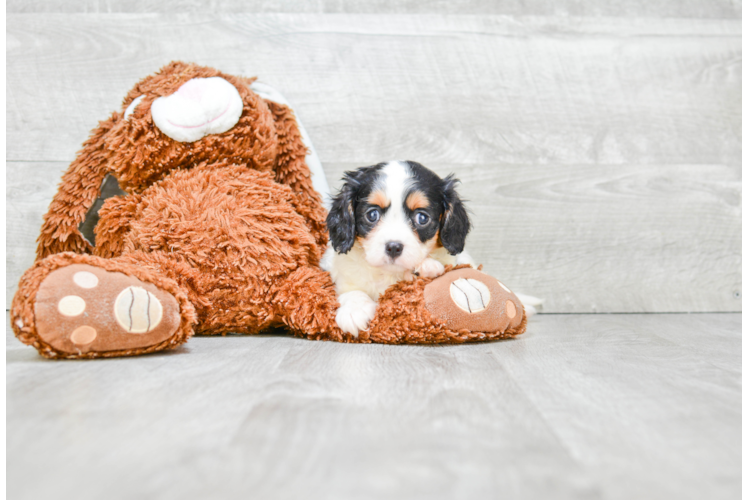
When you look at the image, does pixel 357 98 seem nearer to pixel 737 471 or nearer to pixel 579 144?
pixel 579 144

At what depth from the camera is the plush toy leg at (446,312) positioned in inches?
58.1

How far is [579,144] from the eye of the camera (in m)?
2.24

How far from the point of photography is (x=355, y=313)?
1532 mm

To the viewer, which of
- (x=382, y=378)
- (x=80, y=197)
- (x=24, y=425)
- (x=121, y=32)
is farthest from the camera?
(x=121, y=32)

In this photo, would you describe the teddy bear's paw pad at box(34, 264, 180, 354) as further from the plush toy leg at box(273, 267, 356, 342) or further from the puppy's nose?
the puppy's nose

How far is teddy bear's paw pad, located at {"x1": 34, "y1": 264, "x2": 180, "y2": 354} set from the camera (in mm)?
1166

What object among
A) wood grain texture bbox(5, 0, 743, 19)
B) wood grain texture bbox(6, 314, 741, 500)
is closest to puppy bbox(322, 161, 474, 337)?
wood grain texture bbox(6, 314, 741, 500)

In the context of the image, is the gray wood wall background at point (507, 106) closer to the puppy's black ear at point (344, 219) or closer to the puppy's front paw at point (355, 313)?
the puppy's black ear at point (344, 219)

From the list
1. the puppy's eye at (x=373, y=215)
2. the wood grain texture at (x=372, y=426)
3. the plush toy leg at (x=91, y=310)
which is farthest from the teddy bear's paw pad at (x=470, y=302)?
the plush toy leg at (x=91, y=310)

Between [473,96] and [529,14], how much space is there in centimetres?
39

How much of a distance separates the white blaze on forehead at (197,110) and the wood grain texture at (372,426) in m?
0.68

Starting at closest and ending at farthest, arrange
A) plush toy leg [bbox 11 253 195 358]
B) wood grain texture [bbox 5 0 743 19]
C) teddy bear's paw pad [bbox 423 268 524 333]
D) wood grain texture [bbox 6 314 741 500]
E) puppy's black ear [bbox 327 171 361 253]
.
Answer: wood grain texture [bbox 6 314 741 500], plush toy leg [bbox 11 253 195 358], teddy bear's paw pad [bbox 423 268 524 333], puppy's black ear [bbox 327 171 361 253], wood grain texture [bbox 5 0 743 19]

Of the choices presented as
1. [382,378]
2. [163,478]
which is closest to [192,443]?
[163,478]

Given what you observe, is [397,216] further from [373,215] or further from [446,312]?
[446,312]
